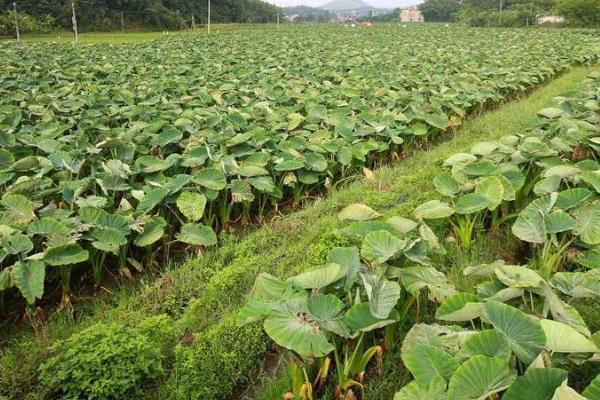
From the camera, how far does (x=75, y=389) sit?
77.4 inches

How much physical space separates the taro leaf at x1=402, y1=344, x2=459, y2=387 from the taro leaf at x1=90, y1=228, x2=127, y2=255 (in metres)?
1.79

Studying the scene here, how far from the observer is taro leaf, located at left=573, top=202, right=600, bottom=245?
253 cm

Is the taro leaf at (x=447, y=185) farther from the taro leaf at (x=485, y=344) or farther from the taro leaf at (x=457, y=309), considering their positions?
the taro leaf at (x=485, y=344)

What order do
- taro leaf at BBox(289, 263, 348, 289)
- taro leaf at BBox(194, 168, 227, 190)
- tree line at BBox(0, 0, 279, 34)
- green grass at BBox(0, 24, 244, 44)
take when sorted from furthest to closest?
tree line at BBox(0, 0, 279, 34) → green grass at BBox(0, 24, 244, 44) → taro leaf at BBox(194, 168, 227, 190) → taro leaf at BBox(289, 263, 348, 289)

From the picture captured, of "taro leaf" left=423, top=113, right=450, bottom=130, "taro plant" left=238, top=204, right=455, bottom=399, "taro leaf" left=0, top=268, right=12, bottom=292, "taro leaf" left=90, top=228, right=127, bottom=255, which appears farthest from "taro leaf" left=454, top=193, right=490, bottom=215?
"taro leaf" left=423, top=113, right=450, bottom=130

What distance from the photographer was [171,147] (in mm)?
4609

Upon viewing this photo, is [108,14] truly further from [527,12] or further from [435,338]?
[435,338]

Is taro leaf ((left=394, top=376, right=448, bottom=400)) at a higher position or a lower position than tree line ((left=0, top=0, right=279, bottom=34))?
lower

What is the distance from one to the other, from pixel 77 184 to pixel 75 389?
176 cm

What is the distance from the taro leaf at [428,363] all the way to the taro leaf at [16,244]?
2.01 m

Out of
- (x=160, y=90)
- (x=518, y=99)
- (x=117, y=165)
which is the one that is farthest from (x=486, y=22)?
(x=117, y=165)

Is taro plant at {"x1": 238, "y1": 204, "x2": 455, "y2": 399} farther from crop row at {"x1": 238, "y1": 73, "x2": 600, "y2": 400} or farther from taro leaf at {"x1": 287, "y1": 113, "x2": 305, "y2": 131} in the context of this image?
taro leaf at {"x1": 287, "y1": 113, "x2": 305, "y2": 131}

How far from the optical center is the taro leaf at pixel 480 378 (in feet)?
4.77

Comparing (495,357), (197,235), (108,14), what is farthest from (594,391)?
(108,14)
